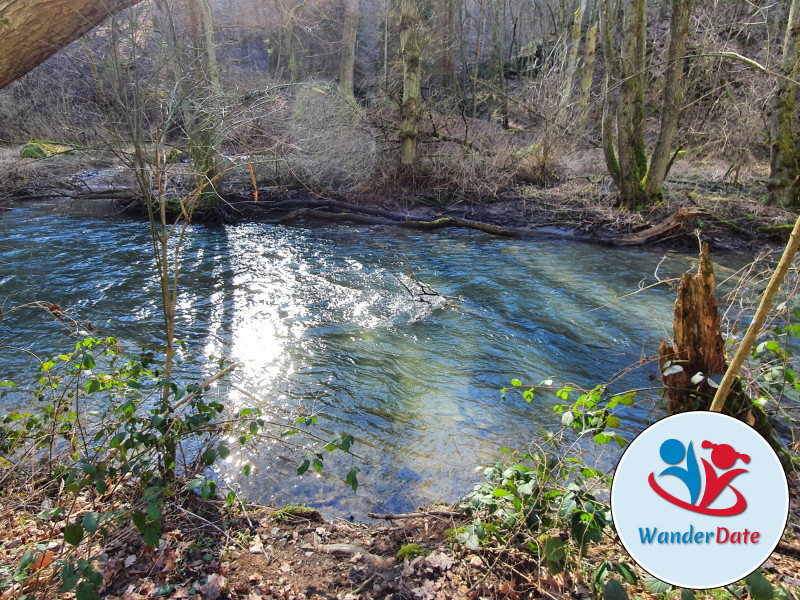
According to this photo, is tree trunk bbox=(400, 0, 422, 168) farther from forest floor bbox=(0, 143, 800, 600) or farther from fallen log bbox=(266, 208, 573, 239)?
forest floor bbox=(0, 143, 800, 600)

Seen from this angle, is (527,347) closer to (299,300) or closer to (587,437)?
(587,437)

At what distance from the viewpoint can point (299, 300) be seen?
8.48 m

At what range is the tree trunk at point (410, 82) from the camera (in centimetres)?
1419

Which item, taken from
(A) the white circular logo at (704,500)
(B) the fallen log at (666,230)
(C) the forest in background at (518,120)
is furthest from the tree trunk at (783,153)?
(A) the white circular logo at (704,500)

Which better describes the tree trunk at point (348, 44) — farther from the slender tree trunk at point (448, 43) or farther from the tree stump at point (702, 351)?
the tree stump at point (702, 351)

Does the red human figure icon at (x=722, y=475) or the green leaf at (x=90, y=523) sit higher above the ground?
the red human figure icon at (x=722, y=475)

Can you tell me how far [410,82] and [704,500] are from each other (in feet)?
48.6

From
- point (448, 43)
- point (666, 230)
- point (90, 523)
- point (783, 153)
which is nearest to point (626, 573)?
point (90, 523)

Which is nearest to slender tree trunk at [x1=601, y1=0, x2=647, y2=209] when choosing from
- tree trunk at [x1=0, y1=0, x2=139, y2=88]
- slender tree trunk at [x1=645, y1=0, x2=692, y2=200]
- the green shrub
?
slender tree trunk at [x1=645, y1=0, x2=692, y2=200]

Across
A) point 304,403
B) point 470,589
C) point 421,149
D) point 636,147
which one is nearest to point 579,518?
point 470,589

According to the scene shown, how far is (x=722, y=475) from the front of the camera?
1662 millimetres

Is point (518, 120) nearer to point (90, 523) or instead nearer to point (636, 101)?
point (636, 101)

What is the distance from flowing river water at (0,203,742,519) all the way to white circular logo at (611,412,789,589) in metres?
2.33

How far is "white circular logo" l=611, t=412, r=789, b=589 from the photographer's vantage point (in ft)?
5.41
